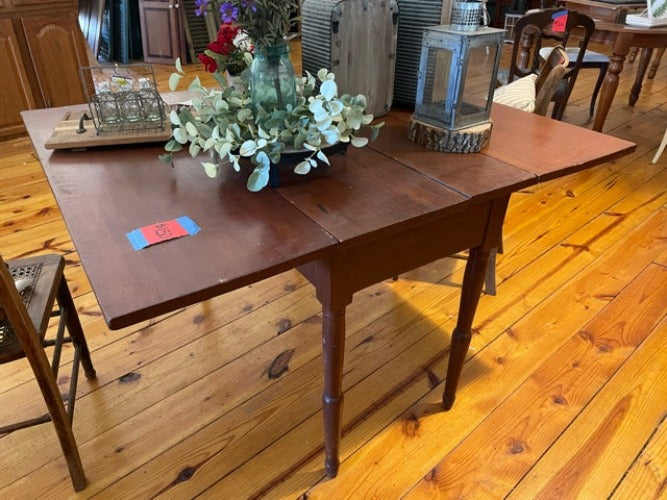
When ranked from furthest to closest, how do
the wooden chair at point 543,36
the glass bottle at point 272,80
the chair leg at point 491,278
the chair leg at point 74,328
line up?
1. the wooden chair at point 543,36
2. the chair leg at point 491,278
3. the chair leg at point 74,328
4. the glass bottle at point 272,80

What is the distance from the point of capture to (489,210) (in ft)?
3.73

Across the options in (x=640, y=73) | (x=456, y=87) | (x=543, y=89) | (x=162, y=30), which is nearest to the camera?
(x=456, y=87)

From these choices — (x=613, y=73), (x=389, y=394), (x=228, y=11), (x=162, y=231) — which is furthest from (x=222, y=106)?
(x=613, y=73)

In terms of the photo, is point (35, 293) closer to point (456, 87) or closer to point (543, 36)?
point (456, 87)

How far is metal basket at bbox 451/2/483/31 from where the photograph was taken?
3.51 ft

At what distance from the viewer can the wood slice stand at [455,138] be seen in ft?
3.79

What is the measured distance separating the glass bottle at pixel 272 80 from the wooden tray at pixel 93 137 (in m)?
0.30

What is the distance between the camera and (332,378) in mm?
1153

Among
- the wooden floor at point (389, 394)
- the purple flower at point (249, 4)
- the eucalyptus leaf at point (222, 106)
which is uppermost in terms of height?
the purple flower at point (249, 4)

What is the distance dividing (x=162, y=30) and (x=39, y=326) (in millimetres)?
4584

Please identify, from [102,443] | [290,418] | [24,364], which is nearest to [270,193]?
[290,418]

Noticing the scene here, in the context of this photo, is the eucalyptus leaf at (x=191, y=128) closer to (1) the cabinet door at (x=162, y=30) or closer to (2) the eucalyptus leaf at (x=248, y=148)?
(2) the eucalyptus leaf at (x=248, y=148)

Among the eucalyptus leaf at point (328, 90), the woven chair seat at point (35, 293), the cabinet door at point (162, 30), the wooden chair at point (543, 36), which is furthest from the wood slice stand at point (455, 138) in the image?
the cabinet door at point (162, 30)

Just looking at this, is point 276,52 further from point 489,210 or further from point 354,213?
point 489,210
